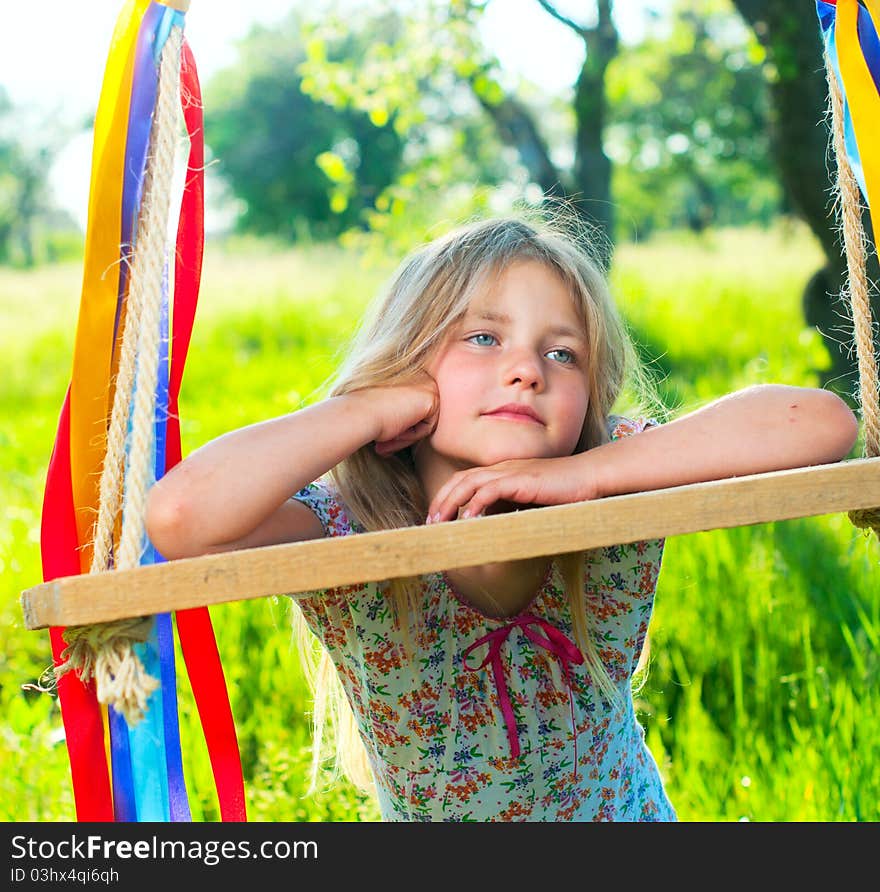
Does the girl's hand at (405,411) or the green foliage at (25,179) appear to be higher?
the green foliage at (25,179)

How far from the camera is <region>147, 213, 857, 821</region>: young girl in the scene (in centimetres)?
141

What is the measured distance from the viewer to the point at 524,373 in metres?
1.49

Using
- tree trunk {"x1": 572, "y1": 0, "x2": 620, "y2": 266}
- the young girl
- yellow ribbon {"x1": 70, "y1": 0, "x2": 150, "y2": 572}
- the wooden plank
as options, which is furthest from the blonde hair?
tree trunk {"x1": 572, "y1": 0, "x2": 620, "y2": 266}

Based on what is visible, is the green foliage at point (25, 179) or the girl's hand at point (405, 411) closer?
the girl's hand at point (405, 411)

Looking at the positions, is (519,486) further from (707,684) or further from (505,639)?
(707,684)

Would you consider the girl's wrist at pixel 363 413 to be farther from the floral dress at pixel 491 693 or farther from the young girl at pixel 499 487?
the floral dress at pixel 491 693

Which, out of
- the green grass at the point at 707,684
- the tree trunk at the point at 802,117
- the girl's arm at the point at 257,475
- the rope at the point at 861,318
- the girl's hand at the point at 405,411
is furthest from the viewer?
the tree trunk at the point at 802,117

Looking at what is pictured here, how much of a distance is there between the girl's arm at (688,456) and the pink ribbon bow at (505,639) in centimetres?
35

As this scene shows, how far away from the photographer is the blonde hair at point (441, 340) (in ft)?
5.31

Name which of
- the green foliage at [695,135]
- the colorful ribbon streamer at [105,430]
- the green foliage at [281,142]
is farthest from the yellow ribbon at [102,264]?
the green foliage at [281,142]

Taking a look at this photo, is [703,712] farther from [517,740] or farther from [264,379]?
[264,379]

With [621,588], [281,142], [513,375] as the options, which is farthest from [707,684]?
[281,142]

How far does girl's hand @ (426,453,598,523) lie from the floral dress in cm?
26
